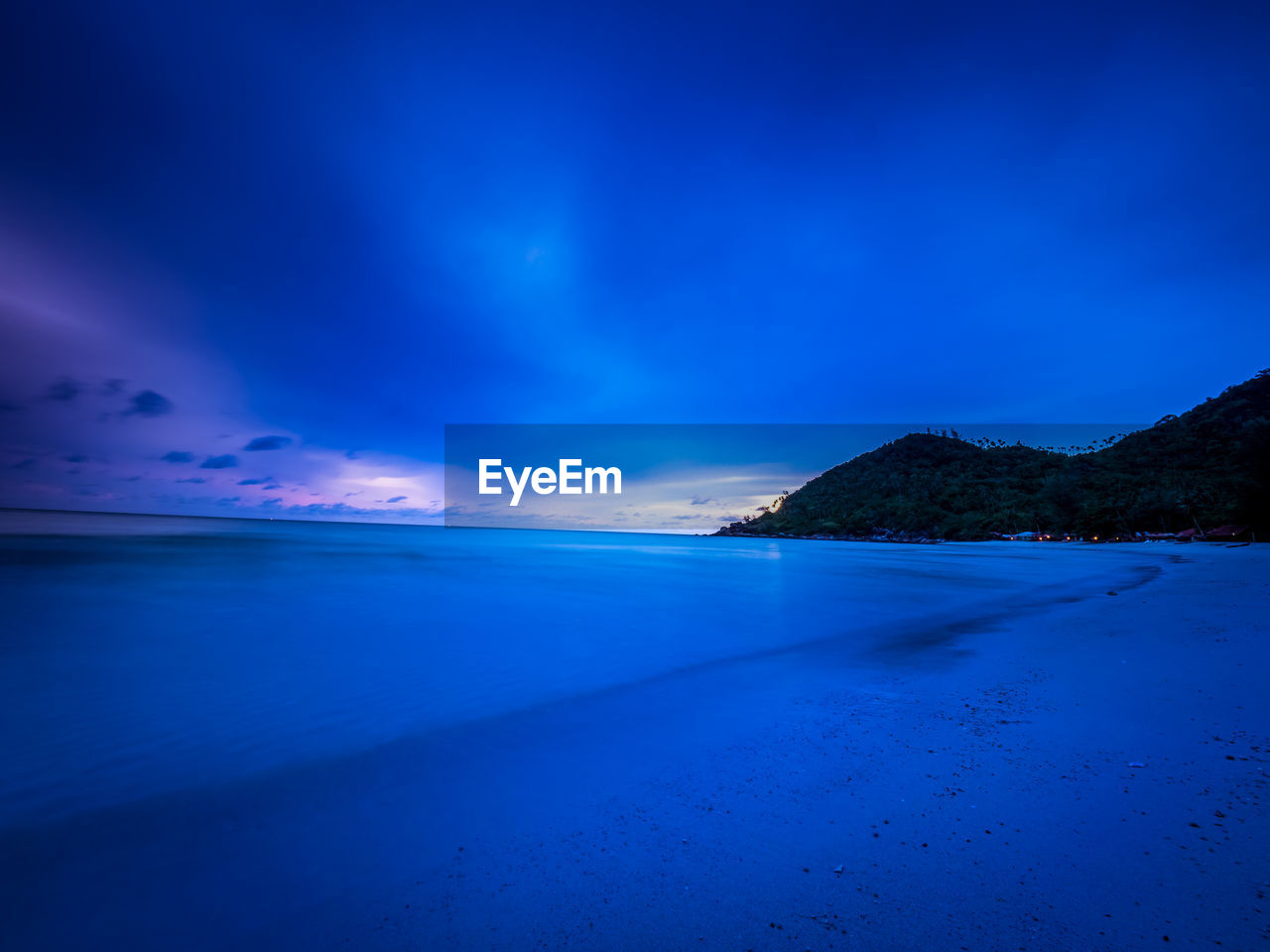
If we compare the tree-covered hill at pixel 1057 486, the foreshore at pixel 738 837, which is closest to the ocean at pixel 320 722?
the foreshore at pixel 738 837

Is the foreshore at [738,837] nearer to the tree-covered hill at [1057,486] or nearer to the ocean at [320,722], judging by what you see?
the ocean at [320,722]

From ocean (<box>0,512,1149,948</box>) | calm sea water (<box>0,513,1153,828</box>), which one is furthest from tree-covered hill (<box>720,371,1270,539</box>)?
ocean (<box>0,512,1149,948</box>)

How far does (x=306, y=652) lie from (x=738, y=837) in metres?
8.73

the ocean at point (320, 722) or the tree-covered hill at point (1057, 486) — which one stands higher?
the tree-covered hill at point (1057, 486)

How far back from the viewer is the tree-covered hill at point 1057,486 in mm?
59438

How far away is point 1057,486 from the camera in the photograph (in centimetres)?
7900

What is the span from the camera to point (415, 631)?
11211 mm

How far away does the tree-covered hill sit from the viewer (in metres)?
59.4

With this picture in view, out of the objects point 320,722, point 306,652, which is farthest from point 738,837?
point 306,652

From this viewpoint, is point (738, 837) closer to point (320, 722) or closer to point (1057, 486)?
point (320, 722)

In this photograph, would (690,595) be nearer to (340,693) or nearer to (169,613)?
(340,693)

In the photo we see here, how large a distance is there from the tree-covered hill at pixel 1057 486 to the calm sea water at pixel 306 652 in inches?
2039

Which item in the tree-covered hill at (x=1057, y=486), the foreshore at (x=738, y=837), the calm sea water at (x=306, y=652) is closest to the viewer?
the foreshore at (x=738, y=837)

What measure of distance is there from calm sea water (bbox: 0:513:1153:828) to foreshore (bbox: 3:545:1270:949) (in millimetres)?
967
